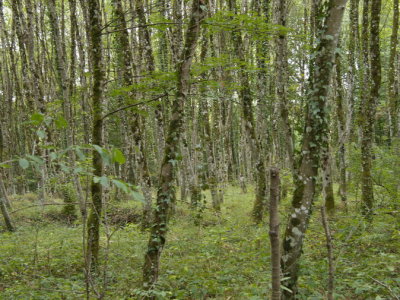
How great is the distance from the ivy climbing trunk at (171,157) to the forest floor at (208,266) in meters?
0.59

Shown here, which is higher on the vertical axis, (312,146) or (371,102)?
(371,102)

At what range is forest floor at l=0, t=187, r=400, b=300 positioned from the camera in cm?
478

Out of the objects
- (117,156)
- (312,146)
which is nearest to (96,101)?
(312,146)

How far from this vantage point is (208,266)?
252 inches

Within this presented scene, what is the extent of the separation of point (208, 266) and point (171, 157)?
2939 millimetres

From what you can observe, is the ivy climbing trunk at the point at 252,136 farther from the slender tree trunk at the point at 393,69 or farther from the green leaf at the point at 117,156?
the green leaf at the point at 117,156

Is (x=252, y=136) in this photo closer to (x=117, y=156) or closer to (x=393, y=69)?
(x=393, y=69)

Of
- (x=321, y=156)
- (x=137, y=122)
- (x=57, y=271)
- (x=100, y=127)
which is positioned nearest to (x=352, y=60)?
(x=137, y=122)

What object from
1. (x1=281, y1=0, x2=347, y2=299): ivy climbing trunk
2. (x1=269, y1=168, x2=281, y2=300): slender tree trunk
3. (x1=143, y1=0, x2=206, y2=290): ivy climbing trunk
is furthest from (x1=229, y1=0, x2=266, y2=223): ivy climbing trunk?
(x1=269, y1=168, x2=281, y2=300): slender tree trunk

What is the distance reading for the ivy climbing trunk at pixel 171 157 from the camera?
4.52 meters

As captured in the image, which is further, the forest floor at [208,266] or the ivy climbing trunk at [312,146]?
the forest floor at [208,266]

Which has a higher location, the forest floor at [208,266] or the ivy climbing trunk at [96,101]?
the ivy climbing trunk at [96,101]

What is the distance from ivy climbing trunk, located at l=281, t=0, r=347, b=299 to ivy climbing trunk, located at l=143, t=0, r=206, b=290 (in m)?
1.73

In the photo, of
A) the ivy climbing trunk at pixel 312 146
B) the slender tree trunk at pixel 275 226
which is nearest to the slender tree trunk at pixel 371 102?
the ivy climbing trunk at pixel 312 146
